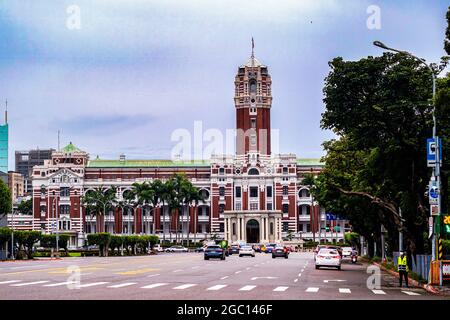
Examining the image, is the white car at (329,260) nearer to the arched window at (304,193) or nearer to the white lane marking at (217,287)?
the white lane marking at (217,287)

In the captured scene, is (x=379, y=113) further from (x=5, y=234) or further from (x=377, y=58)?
(x=5, y=234)

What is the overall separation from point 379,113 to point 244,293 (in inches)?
605

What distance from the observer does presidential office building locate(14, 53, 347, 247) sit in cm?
18175

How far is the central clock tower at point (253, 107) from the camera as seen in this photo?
182 m

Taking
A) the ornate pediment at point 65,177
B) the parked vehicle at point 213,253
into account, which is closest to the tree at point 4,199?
the parked vehicle at point 213,253

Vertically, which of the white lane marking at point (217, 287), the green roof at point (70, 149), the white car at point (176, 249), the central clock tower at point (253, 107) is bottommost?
the white car at point (176, 249)

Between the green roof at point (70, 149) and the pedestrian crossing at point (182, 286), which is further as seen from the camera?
the green roof at point (70, 149)

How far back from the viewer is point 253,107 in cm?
18250

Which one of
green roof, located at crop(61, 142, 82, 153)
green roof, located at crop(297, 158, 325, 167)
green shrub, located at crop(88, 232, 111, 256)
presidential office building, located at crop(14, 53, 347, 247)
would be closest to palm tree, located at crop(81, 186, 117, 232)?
presidential office building, located at crop(14, 53, 347, 247)

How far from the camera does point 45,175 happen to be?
7293 inches

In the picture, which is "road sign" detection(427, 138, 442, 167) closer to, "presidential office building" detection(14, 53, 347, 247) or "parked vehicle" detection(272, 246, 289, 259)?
"parked vehicle" detection(272, 246, 289, 259)

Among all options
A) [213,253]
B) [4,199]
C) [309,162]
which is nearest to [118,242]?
[4,199]

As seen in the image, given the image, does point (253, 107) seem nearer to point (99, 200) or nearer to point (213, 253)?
point (99, 200)

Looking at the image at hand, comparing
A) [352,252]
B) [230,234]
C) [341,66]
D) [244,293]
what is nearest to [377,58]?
[341,66]
